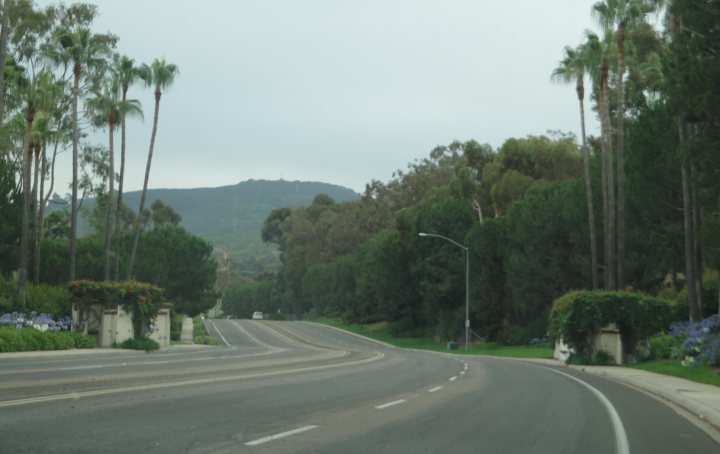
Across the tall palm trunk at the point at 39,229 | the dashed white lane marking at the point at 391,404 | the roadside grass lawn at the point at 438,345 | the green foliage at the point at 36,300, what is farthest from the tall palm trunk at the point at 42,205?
the dashed white lane marking at the point at 391,404

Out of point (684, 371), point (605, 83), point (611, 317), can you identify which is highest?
point (605, 83)

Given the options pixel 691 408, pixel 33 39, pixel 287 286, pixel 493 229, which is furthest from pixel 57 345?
pixel 287 286

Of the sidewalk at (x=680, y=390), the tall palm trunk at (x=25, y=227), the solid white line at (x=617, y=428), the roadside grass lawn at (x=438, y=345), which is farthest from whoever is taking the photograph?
the roadside grass lawn at (x=438, y=345)

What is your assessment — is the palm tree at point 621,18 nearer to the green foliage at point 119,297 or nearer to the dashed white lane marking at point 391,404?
the green foliage at point 119,297

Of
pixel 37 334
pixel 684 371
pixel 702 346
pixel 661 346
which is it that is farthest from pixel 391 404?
pixel 661 346

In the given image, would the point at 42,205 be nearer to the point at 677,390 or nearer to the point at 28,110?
the point at 28,110

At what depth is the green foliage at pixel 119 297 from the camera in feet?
135

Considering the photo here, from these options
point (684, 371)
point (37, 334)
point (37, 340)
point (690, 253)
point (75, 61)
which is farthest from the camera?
point (75, 61)

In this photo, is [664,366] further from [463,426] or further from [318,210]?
[318,210]

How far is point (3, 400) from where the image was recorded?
13.2m

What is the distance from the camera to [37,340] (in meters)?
34.8

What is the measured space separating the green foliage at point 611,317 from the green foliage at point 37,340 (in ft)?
71.1

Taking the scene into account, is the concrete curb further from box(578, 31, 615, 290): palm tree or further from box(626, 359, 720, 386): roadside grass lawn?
box(578, 31, 615, 290): palm tree

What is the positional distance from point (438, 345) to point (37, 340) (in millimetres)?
48985
